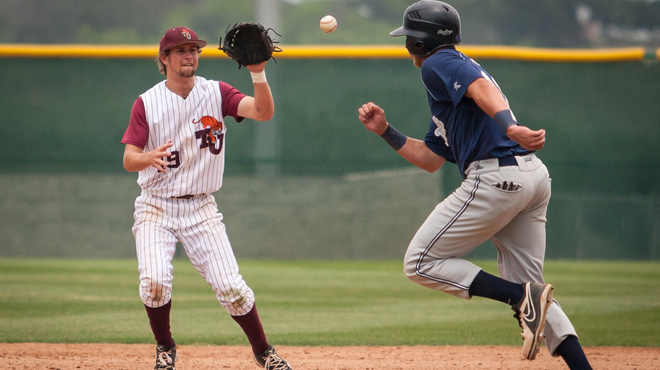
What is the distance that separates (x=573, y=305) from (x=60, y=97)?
8707 millimetres

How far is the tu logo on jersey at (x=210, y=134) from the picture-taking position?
3.74m

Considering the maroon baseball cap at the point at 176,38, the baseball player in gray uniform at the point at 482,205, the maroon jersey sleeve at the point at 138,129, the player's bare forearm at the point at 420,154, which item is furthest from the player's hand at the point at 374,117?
the maroon jersey sleeve at the point at 138,129

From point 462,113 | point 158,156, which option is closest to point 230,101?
point 158,156

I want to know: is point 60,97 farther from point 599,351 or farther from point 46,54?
point 599,351

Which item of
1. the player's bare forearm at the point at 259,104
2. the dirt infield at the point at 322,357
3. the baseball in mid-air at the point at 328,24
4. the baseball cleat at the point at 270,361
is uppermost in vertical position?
the baseball in mid-air at the point at 328,24

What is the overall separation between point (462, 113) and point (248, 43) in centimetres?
110

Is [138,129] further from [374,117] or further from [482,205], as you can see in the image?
[482,205]

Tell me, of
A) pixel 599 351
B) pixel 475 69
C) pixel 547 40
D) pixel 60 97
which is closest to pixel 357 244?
pixel 60 97

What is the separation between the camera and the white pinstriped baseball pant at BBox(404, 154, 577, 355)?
318 cm

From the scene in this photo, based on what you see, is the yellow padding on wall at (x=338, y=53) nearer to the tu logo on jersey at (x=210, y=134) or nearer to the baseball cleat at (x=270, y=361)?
the tu logo on jersey at (x=210, y=134)

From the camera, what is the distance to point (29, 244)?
1086cm

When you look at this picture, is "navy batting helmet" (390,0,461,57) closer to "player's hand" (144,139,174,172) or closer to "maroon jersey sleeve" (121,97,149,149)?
"player's hand" (144,139,174,172)

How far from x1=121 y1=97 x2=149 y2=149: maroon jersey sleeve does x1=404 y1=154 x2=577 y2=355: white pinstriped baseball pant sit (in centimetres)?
143

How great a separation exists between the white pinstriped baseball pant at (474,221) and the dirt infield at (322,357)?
1.06 meters
